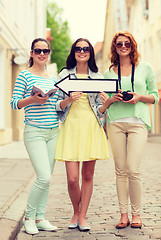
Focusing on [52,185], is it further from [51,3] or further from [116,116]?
[51,3]

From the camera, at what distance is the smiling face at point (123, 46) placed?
4.19 m

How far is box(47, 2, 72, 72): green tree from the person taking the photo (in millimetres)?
46594

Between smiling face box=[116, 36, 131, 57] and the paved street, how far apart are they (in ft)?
5.65

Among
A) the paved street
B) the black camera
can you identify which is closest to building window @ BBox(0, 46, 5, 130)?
the paved street

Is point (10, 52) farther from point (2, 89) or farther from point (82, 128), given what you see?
point (82, 128)

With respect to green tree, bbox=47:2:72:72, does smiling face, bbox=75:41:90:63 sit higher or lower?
lower

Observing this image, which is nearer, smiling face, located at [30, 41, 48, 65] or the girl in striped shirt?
the girl in striped shirt

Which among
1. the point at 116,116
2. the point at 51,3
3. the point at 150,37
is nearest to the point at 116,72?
the point at 116,116

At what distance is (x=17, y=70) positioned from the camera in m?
18.9

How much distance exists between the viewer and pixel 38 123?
4012 millimetres

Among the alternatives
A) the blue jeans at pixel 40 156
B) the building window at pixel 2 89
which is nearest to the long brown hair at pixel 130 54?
the blue jeans at pixel 40 156

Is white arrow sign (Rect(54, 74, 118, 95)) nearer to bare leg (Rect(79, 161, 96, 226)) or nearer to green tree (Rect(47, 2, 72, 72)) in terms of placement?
bare leg (Rect(79, 161, 96, 226))

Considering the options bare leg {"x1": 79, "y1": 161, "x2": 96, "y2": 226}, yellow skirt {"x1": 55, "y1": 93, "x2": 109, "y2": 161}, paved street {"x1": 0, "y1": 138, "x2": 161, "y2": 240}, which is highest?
yellow skirt {"x1": 55, "y1": 93, "x2": 109, "y2": 161}

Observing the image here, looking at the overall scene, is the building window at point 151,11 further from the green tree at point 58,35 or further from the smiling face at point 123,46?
the smiling face at point 123,46
